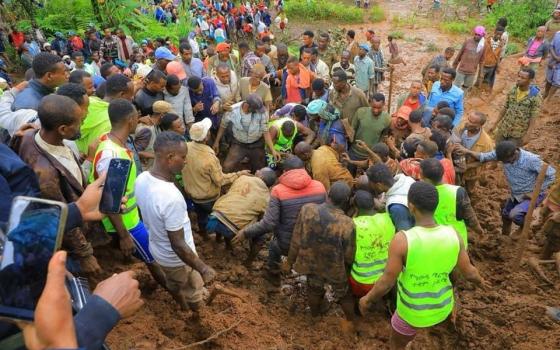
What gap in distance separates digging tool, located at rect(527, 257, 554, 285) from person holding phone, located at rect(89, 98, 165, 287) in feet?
14.3

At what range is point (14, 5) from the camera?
13.9m

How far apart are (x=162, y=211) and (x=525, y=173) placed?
14.2ft

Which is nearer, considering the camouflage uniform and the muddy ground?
the muddy ground

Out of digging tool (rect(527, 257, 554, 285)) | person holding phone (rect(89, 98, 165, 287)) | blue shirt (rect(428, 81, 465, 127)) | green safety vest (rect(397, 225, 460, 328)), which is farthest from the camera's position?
blue shirt (rect(428, 81, 465, 127))

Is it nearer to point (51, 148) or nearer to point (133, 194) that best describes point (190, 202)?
point (133, 194)

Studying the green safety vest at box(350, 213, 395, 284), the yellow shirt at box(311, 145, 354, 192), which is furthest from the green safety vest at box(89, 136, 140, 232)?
the yellow shirt at box(311, 145, 354, 192)

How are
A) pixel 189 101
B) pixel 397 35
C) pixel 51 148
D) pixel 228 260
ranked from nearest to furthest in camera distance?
pixel 51 148 → pixel 228 260 → pixel 189 101 → pixel 397 35

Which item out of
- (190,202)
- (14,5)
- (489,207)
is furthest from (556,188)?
(14,5)

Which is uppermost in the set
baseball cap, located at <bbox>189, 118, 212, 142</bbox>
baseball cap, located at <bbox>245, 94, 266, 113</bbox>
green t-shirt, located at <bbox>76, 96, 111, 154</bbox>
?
green t-shirt, located at <bbox>76, 96, 111, 154</bbox>

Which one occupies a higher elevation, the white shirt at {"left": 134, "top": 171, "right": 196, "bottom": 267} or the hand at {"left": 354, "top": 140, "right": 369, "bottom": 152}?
the white shirt at {"left": 134, "top": 171, "right": 196, "bottom": 267}

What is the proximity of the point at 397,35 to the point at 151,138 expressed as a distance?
572 inches

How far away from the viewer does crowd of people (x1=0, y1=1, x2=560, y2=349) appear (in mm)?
3111

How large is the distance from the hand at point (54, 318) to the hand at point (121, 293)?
0.94 ft

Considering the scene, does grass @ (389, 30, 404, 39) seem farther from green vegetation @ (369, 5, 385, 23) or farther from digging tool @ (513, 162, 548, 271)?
digging tool @ (513, 162, 548, 271)
